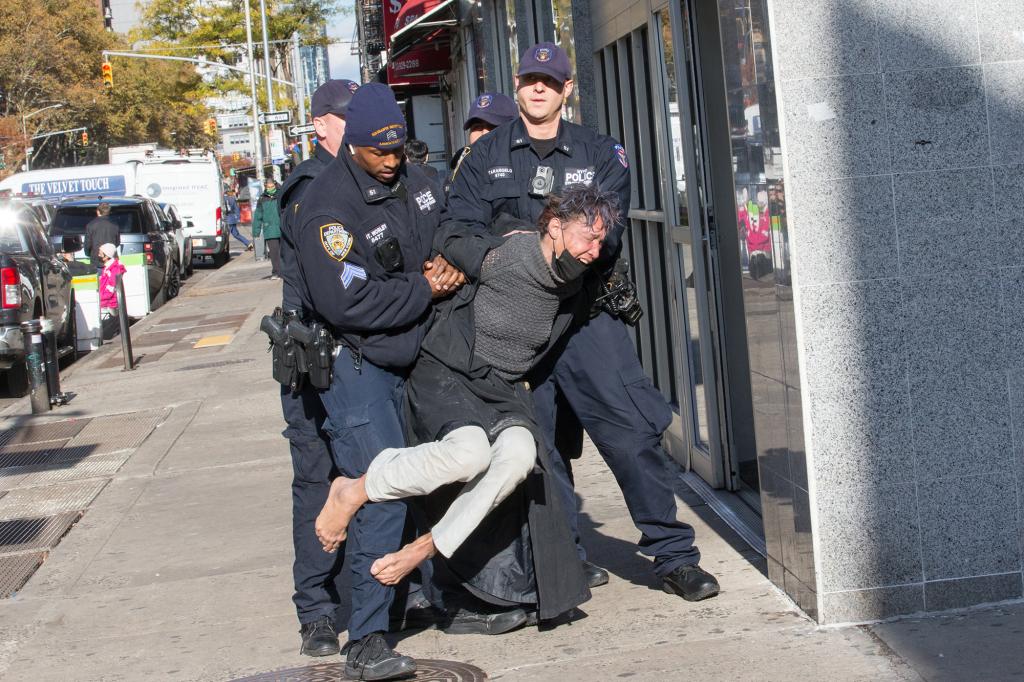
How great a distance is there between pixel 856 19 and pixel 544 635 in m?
2.37

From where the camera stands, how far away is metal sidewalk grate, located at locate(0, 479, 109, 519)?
7599 millimetres

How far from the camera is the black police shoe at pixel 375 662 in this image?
13.9 ft

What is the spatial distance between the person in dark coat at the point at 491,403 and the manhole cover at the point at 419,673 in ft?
0.98

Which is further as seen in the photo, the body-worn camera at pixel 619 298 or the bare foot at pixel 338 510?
the body-worn camera at pixel 619 298

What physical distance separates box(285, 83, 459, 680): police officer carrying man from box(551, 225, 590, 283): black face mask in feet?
1.25

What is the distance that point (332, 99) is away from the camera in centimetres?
499

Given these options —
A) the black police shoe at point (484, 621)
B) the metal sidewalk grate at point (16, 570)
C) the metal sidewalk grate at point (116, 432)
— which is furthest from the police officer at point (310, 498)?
the metal sidewalk grate at point (116, 432)

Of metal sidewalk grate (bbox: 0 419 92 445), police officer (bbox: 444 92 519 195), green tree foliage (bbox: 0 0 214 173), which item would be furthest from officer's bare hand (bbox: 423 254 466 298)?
green tree foliage (bbox: 0 0 214 173)

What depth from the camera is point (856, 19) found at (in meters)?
4.08

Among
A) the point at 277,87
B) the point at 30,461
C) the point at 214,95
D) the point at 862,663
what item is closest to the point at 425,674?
the point at 862,663

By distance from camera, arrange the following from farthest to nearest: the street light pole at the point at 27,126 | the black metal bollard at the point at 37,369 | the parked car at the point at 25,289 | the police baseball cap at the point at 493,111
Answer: the street light pole at the point at 27,126
the parked car at the point at 25,289
the black metal bollard at the point at 37,369
the police baseball cap at the point at 493,111

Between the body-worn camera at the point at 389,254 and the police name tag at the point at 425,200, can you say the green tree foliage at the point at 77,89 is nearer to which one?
the police name tag at the point at 425,200

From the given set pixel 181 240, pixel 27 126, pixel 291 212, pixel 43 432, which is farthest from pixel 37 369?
pixel 27 126

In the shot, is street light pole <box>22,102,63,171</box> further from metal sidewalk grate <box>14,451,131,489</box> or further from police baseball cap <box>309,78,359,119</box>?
police baseball cap <box>309,78,359,119</box>
